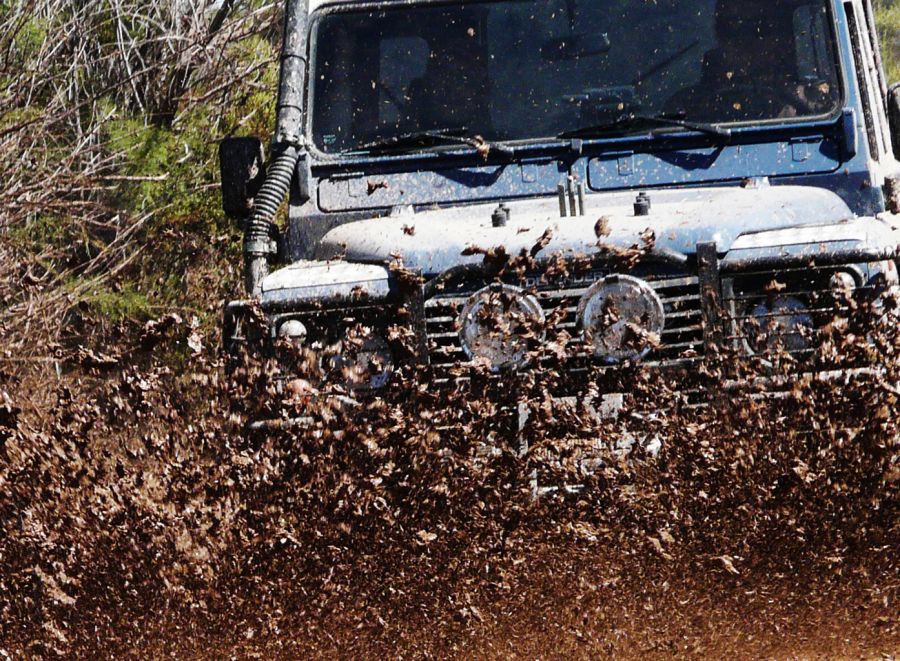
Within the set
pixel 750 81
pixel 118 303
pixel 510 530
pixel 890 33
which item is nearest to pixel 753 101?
pixel 750 81

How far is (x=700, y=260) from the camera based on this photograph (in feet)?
11.9

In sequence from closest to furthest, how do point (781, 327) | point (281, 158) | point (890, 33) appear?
1. point (781, 327)
2. point (281, 158)
3. point (890, 33)

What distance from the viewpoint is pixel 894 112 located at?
15.2 ft

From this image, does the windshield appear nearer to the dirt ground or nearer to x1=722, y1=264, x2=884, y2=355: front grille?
x1=722, y1=264, x2=884, y2=355: front grille

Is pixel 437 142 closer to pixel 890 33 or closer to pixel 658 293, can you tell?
pixel 658 293

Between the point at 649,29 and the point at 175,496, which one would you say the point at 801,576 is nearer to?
the point at 175,496

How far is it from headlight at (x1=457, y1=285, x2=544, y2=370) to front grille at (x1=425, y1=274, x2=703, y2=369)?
0.14 ft

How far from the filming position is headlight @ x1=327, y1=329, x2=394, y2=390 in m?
3.68

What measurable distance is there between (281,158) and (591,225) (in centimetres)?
141

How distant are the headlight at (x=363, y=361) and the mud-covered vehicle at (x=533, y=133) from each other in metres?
0.06

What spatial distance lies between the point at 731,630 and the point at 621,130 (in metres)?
1.87

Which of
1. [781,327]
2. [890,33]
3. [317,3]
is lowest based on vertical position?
[781,327]

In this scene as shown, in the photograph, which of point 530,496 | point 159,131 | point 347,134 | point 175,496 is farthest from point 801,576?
point 159,131

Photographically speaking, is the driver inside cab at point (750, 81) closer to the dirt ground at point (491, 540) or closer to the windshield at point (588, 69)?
the windshield at point (588, 69)
